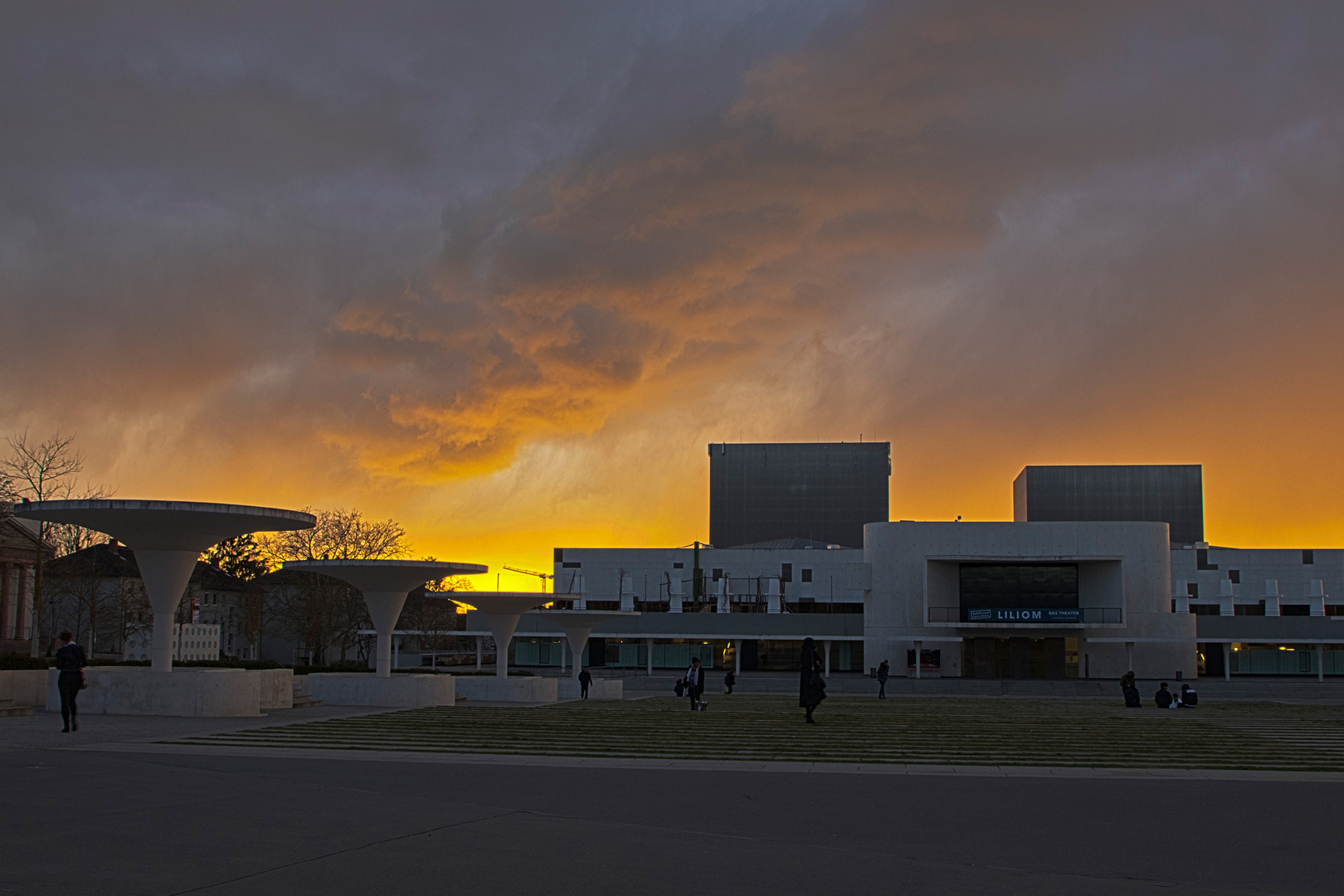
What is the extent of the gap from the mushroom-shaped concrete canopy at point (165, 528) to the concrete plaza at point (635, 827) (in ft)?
26.7

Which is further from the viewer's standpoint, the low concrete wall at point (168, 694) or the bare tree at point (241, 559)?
the bare tree at point (241, 559)

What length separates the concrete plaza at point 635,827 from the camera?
26.8 feet

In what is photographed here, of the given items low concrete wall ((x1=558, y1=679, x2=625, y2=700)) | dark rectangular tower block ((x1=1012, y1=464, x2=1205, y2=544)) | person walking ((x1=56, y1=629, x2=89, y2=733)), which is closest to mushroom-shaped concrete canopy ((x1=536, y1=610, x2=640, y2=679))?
low concrete wall ((x1=558, y1=679, x2=625, y2=700))

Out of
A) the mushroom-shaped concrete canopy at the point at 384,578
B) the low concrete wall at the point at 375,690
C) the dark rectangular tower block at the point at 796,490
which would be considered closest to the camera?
the low concrete wall at the point at 375,690

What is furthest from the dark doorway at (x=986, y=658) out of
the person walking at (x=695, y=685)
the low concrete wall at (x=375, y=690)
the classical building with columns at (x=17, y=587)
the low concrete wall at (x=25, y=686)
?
the low concrete wall at (x=25, y=686)

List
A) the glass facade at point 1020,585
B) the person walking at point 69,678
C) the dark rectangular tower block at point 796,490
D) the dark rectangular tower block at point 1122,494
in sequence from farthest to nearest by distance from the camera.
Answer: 1. the dark rectangular tower block at point 796,490
2. the dark rectangular tower block at point 1122,494
3. the glass facade at point 1020,585
4. the person walking at point 69,678

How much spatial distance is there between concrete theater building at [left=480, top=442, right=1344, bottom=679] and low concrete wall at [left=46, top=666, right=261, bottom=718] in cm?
4230

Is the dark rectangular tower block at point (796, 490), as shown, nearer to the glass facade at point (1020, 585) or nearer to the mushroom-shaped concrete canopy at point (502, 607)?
the glass facade at point (1020, 585)

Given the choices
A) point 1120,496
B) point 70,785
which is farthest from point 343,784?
point 1120,496

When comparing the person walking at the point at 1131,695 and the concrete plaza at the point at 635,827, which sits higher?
the concrete plaza at the point at 635,827

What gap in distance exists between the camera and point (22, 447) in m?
48.4

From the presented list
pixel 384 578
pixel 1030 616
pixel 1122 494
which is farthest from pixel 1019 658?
pixel 1122 494

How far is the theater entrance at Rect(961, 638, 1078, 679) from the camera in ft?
240

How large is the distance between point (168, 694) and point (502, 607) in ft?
69.3
